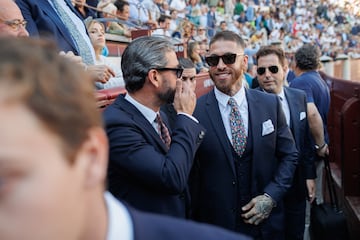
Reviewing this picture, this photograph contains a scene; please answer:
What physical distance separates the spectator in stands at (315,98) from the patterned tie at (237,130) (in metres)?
1.17

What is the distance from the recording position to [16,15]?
2086 mm

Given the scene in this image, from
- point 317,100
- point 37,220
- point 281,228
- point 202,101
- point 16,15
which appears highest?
point 16,15

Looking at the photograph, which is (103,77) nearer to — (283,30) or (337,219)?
(337,219)

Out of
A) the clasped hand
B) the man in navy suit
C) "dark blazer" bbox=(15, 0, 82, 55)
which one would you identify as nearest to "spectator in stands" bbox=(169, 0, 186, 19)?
the man in navy suit

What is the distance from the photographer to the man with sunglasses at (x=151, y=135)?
1769 mm

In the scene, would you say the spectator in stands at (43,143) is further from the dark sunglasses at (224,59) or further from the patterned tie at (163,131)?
the dark sunglasses at (224,59)

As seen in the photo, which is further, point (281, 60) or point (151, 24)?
point (151, 24)

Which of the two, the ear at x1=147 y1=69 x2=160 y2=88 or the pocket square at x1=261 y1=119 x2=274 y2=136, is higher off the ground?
the ear at x1=147 y1=69 x2=160 y2=88

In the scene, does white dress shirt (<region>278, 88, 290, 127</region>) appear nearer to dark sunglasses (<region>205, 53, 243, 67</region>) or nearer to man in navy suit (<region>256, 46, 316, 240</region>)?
man in navy suit (<region>256, 46, 316, 240</region>)

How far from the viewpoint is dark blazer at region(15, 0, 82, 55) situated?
100 inches

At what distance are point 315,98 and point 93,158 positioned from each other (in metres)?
3.76

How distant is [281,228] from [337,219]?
994 mm

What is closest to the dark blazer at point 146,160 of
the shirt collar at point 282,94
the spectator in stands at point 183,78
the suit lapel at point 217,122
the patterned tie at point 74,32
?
the suit lapel at point 217,122

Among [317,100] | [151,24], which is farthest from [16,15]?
[151,24]
